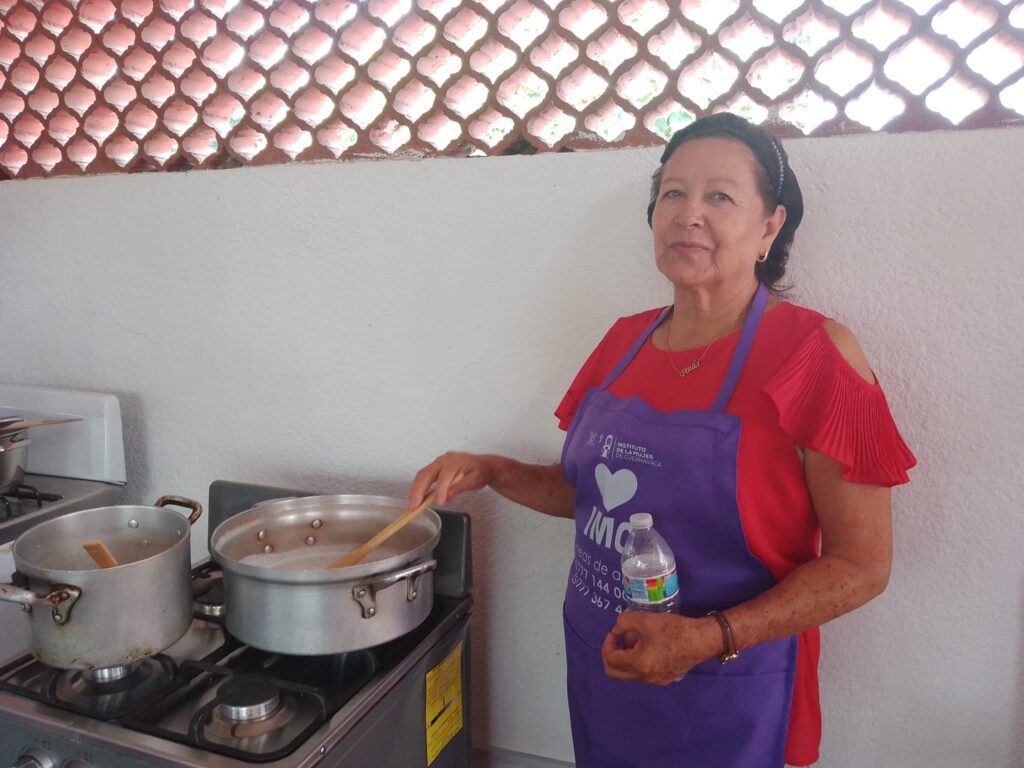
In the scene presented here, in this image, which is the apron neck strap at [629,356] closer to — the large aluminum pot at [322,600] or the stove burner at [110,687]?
the large aluminum pot at [322,600]

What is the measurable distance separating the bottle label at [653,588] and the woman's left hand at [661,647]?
27mm

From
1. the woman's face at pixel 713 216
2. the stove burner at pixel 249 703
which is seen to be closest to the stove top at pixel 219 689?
the stove burner at pixel 249 703

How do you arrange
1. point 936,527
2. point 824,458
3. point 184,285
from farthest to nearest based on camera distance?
point 184,285 < point 936,527 < point 824,458

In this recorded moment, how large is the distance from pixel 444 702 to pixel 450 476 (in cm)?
35

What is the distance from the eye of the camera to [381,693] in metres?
0.95

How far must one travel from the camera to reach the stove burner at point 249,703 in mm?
889

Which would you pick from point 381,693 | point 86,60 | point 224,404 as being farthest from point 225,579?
point 86,60

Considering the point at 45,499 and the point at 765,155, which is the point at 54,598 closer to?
the point at 45,499

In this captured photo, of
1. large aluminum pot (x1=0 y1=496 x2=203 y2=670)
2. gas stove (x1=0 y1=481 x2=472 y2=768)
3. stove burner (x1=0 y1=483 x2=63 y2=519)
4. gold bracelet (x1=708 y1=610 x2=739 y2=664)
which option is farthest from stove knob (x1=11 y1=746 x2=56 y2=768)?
gold bracelet (x1=708 y1=610 x2=739 y2=664)

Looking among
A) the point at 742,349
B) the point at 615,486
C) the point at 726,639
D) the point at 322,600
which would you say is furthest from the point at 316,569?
the point at 742,349

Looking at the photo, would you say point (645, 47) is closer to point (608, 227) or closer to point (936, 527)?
point (608, 227)

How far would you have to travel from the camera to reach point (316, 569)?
3.18 ft

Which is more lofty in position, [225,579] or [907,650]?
[225,579]

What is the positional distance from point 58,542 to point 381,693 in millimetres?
511
